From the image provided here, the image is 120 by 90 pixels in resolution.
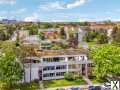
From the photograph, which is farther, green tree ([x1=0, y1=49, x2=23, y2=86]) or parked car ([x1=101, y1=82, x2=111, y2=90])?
green tree ([x1=0, y1=49, x2=23, y2=86])

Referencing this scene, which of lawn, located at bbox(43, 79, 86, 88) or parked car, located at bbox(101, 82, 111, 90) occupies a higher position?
parked car, located at bbox(101, 82, 111, 90)

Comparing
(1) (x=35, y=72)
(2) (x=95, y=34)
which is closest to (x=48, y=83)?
(1) (x=35, y=72)

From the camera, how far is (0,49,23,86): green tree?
4525cm

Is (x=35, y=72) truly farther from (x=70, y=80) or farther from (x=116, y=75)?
(x=116, y=75)

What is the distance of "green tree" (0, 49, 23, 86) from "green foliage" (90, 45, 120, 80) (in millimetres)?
13306

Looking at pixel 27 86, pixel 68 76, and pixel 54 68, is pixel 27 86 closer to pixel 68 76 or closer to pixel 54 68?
pixel 54 68

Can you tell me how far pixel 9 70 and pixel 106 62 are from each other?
1608 centimetres

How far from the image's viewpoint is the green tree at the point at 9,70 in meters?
45.2

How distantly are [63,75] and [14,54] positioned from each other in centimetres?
1030

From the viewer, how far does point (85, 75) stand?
54250 millimetres

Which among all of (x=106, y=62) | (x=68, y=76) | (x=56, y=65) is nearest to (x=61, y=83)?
(x=68, y=76)

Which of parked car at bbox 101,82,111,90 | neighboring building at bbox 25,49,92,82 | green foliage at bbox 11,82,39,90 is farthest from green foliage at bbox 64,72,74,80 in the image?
parked car at bbox 101,82,111,90

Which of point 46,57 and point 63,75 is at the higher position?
point 46,57

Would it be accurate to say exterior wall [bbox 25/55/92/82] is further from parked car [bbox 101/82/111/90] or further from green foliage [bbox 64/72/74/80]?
parked car [bbox 101/82/111/90]
